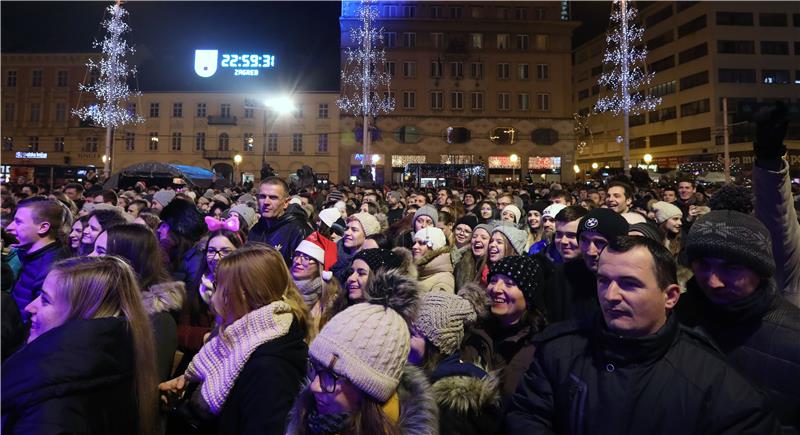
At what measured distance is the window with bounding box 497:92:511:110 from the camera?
51.8m

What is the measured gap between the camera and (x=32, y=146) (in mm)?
54031

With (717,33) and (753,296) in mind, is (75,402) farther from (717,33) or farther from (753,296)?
(717,33)

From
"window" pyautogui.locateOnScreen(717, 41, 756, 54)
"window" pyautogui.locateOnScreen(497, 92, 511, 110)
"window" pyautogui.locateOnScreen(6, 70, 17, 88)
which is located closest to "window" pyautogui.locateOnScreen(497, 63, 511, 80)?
"window" pyautogui.locateOnScreen(497, 92, 511, 110)

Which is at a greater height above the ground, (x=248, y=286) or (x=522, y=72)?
(x=522, y=72)

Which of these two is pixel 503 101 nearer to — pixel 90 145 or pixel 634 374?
pixel 90 145

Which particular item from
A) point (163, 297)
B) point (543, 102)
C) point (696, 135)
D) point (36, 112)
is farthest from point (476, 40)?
point (163, 297)

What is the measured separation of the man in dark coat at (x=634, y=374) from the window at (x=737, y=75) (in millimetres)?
63118

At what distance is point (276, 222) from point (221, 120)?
5040 cm

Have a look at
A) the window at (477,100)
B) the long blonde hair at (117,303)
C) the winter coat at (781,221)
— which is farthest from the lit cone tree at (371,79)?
the long blonde hair at (117,303)

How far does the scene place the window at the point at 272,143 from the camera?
51.9 meters

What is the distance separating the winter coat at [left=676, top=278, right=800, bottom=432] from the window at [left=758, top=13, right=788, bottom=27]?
67.7m

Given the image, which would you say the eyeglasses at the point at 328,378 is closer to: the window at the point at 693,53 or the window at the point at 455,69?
the window at the point at 455,69

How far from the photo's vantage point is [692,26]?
55.2 metres

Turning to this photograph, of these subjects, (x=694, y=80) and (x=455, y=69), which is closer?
(x=455, y=69)
